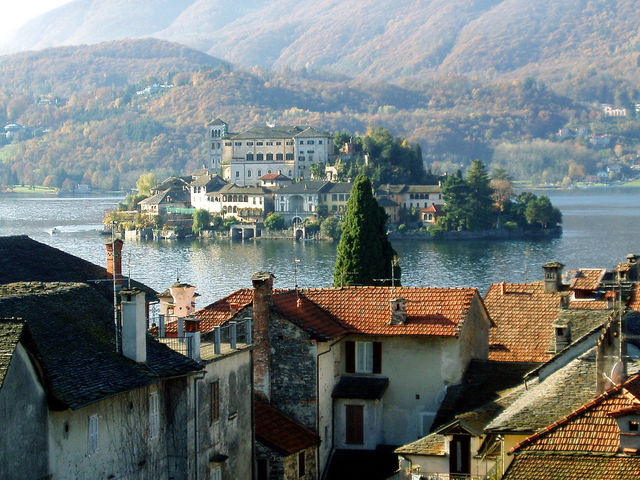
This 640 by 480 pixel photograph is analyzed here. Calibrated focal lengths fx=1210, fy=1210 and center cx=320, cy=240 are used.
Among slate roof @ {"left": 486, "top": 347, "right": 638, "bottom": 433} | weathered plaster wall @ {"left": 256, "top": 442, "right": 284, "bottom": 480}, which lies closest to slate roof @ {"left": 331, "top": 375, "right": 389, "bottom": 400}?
weathered plaster wall @ {"left": 256, "top": 442, "right": 284, "bottom": 480}

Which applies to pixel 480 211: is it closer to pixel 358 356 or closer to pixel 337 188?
pixel 337 188

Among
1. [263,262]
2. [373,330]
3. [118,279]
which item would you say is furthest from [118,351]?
[263,262]

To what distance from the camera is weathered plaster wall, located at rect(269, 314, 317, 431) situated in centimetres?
2195

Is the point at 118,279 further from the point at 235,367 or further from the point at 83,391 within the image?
the point at 83,391

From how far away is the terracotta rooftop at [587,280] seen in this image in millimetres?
29250

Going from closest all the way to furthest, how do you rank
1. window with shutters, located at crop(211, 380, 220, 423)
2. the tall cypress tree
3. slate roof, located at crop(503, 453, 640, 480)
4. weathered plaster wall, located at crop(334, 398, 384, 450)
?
1. slate roof, located at crop(503, 453, 640, 480)
2. window with shutters, located at crop(211, 380, 220, 423)
3. weathered plaster wall, located at crop(334, 398, 384, 450)
4. the tall cypress tree

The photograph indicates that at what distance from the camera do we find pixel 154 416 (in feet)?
54.5

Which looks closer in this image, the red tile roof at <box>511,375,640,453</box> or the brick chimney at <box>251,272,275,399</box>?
the red tile roof at <box>511,375,640,453</box>

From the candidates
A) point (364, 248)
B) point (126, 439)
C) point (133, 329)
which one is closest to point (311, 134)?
point (364, 248)

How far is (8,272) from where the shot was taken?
20922 mm

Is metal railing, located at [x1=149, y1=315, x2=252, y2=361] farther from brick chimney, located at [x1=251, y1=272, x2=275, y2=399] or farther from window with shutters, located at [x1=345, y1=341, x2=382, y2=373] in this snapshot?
window with shutters, located at [x1=345, y1=341, x2=382, y2=373]

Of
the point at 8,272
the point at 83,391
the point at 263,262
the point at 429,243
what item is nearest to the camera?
the point at 83,391

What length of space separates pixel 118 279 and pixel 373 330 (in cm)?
500

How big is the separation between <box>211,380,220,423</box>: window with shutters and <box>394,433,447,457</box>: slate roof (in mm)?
2960
